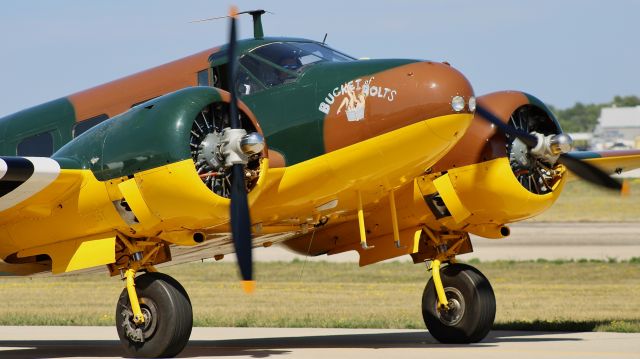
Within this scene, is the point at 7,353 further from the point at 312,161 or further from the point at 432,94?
the point at 432,94

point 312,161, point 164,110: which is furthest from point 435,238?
point 164,110

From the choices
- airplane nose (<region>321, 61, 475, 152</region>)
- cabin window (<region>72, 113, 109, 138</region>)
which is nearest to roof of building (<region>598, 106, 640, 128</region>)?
cabin window (<region>72, 113, 109, 138</region>)

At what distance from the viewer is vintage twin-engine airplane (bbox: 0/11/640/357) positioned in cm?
1412

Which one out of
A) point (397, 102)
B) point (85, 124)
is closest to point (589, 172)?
point (397, 102)

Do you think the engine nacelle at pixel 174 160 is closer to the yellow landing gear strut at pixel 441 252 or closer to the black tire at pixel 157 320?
A: the black tire at pixel 157 320

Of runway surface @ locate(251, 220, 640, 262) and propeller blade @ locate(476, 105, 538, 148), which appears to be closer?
propeller blade @ locate(476, 105, 538, 148)

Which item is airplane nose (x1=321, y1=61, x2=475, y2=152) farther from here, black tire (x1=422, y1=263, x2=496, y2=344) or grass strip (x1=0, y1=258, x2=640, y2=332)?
grass strip (x1=0, y1=258, x2=640, y2=332)

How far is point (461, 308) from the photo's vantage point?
672 inches

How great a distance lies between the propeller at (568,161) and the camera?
16.3 meters

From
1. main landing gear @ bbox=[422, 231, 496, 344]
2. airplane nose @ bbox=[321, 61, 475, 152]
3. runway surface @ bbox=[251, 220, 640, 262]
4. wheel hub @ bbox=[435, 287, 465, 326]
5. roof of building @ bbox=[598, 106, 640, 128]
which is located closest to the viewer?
airplane nose @ bbox=[321, 61, 475, 152]

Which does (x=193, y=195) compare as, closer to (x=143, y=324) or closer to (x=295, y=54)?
(x=143, y=324)

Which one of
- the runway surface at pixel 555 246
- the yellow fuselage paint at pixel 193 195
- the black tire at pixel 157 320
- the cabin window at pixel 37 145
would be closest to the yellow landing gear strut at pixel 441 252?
the yellow fuselage paint at pixel 193 195

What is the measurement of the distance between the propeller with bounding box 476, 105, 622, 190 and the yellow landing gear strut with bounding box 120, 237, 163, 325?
492 centimetres

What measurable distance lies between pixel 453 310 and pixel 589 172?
295 cm
